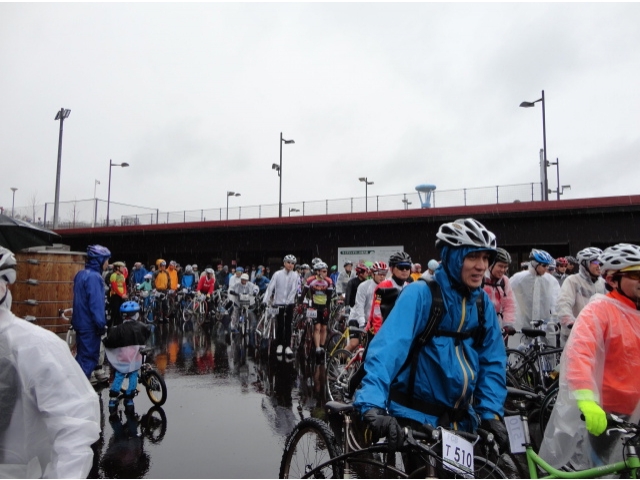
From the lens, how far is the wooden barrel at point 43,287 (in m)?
8.61

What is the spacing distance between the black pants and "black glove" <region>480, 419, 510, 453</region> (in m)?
8.24

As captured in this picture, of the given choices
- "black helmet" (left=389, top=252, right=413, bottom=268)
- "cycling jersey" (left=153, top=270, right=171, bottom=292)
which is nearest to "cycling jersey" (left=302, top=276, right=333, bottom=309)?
"black helmet" (left=389, top=252, right=413, bottom=268)

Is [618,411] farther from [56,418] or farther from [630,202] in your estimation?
[630,202]

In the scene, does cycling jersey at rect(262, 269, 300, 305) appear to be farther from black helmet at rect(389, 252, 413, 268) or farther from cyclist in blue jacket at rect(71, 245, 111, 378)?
cyclist in blue jacket at rect(71, 245, 111, 378)

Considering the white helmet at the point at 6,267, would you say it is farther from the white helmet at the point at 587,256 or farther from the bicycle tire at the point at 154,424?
the white helmet at the point at 587,256

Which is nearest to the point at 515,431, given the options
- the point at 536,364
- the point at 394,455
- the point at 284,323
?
the point at 394,455

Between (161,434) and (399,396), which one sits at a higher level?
(399,396)

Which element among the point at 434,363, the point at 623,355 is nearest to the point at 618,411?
the point at 623,355

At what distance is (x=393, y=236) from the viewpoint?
2209 cm

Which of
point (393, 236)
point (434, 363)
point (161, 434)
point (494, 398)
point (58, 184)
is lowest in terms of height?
point (161, 434)

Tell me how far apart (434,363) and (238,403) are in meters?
5.37

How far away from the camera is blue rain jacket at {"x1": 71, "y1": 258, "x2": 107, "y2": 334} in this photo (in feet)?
20.8

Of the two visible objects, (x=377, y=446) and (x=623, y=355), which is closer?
(x=377, y=446)

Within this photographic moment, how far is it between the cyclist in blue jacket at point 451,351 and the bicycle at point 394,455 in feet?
0.46
